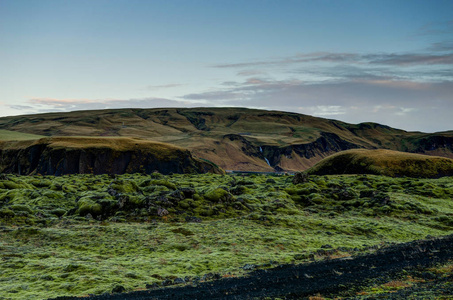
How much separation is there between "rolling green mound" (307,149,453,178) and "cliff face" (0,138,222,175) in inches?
1498

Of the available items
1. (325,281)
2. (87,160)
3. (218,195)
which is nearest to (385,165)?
(218,195)

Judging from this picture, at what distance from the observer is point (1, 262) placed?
936 inches

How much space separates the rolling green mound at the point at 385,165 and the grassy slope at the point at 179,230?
31.2m

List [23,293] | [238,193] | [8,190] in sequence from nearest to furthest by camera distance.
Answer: [23,293] < [8,190] < [238,193]

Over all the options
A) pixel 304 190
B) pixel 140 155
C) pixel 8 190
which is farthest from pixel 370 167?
pixel 8 190

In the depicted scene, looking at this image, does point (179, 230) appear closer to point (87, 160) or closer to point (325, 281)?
point (325, 281)

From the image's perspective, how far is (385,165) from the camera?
9256 centimetres

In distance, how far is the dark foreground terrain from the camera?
17.6 m

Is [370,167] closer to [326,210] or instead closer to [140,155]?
[326,210]

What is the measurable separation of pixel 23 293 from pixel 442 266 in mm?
23914

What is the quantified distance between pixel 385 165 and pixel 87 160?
7798cm

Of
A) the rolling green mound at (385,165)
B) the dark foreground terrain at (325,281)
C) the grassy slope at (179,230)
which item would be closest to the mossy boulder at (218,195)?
the grassy slope at (179,230)

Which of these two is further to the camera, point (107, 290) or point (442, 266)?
point (442, 266)

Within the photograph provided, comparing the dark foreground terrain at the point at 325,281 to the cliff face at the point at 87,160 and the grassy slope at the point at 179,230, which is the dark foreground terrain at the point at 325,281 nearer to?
the grassy slope at the point at 179,230
